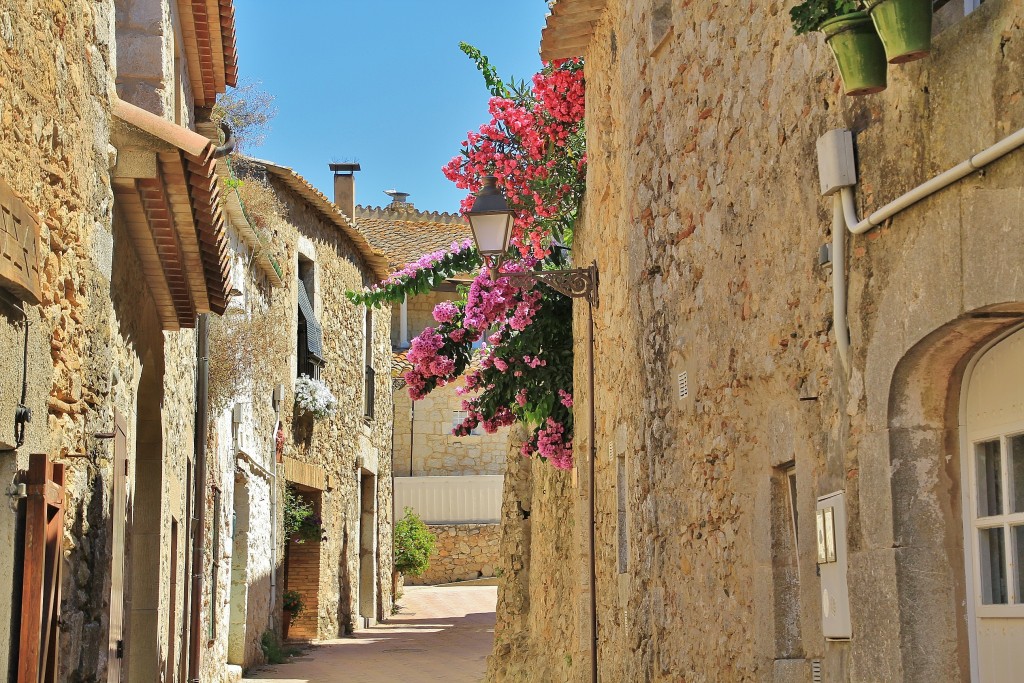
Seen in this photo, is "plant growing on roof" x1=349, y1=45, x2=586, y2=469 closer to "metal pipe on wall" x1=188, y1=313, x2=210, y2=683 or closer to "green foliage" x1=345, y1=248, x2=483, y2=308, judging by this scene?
"green foliage" x1=345, y1=248, x2=483, y2=308

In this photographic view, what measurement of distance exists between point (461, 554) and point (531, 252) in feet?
65.2

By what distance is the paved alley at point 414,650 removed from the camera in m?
16.0

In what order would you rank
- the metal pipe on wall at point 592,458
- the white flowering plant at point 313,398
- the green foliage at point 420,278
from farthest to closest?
the white flowering plant at point 313,398 < the green foliage at point 420,278 < the metal pipe on wall at point 592,458

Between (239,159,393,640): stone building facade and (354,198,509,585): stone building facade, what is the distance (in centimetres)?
397

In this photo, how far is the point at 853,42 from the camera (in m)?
4.49

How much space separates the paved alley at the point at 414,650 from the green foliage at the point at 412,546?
Answer: 2.42ft

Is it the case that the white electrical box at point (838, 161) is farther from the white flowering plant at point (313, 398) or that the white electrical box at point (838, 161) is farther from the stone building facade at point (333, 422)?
the white flowering plant at point (313, 398)

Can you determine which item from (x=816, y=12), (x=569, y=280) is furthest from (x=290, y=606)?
(x=816, y=12)

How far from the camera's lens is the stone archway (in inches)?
179

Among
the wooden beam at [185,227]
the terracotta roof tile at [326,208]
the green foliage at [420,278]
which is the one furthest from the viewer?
the terracotta roof tile at [326,208]

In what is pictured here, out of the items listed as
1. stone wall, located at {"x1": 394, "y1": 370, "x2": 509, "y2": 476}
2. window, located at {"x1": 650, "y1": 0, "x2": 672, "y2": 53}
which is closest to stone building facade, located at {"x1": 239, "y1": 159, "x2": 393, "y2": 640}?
stone wall, located at {"x1": 394, "y1": 370, "x2": 509, "y2": 476}

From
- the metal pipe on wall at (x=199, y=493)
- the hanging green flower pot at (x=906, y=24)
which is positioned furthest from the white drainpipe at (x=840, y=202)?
the metal pipe on wall at (x=199, y=493)

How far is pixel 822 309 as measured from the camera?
5.21 m

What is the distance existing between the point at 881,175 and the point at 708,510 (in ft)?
7.47
